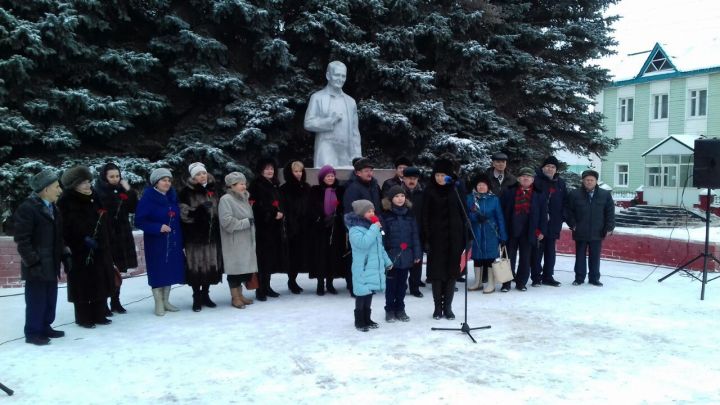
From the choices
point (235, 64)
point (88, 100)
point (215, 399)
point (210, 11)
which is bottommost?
point (215, 399)

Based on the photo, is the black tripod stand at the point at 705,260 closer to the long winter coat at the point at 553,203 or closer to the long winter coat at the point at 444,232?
the long winter coat at the point at 553,203

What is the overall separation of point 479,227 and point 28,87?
725 cm

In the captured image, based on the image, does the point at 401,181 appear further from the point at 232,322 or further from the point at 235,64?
the point at 235,64

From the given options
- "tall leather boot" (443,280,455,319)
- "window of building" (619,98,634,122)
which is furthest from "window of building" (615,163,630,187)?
"tall leather boot" (443,280,455,319)

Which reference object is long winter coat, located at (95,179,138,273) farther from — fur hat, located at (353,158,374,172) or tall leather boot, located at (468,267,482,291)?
tall leather boot, located at (468,267,482,291)

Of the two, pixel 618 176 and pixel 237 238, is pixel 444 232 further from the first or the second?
pixel 618 176

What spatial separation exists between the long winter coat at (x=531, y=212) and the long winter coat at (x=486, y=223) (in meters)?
0.20

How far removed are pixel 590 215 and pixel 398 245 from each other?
3434mm

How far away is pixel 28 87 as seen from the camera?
29.5 ft

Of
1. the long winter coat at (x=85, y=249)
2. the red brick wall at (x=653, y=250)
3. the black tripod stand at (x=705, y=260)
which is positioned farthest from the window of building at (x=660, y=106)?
the long winter coat at (x=85, y=249)

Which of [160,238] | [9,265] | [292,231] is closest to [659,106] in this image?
[292,231]

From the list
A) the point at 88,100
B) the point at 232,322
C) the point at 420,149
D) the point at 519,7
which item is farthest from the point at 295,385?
the point at 519,7

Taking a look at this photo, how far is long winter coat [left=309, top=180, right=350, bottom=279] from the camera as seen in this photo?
6945mm

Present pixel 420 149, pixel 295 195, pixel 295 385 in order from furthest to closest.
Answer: pixel 420 149 → pixel 295 195 → pixel 295 385
